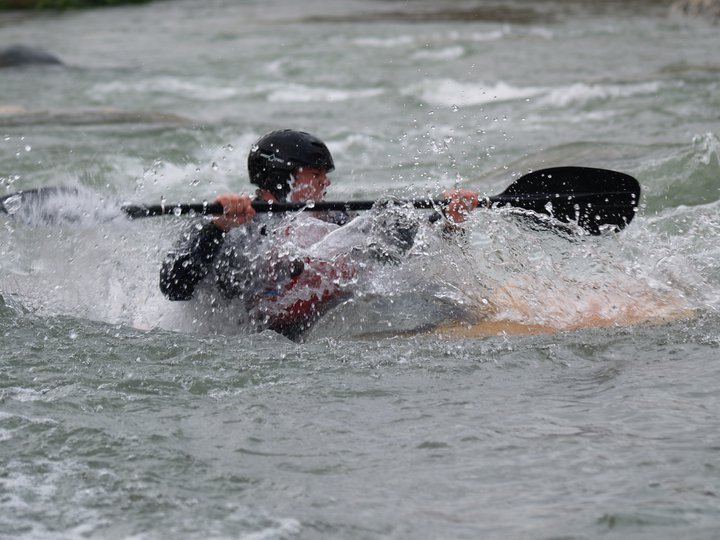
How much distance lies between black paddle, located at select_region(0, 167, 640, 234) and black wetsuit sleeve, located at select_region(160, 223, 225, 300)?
17.3 inches

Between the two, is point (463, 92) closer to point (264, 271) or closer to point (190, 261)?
point (264, 271)

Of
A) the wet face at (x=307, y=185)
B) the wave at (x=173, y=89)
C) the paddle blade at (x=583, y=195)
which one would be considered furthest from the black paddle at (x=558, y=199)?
the wave at (x=173, y=89)

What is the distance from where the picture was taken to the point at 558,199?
19.4 ft

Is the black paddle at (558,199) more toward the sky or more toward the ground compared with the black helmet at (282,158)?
more toward the ground

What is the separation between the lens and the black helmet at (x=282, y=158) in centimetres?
543

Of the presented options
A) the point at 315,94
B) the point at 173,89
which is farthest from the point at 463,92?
the point at 173,89

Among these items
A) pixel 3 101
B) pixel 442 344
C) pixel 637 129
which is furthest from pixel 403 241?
pixel 3 101

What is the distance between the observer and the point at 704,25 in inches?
770

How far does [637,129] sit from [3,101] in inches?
292

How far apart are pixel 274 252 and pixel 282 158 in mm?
446

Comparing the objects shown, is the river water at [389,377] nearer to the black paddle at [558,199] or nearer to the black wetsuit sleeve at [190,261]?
the black paddle at [558,199]

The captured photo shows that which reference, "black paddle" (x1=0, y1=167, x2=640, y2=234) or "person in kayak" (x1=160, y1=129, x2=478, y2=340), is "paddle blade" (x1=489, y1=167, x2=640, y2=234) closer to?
"black paddle" (x1=0, y1=167, x2=640, y2=234)

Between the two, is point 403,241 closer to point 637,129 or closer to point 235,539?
point 235,539

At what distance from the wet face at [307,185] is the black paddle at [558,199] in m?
0.40
